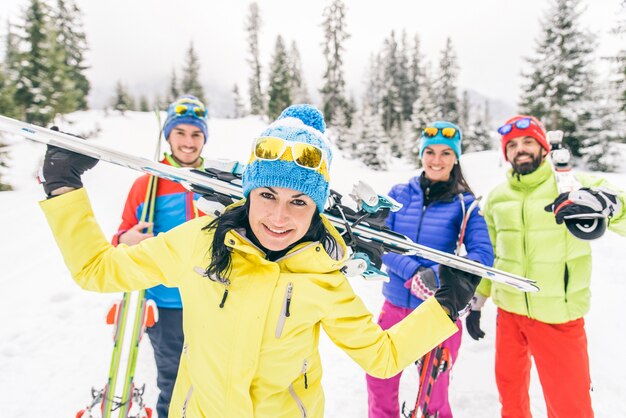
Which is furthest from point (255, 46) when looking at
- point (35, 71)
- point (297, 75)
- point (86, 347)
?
point (86, 347)

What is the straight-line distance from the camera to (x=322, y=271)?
5.68 ft

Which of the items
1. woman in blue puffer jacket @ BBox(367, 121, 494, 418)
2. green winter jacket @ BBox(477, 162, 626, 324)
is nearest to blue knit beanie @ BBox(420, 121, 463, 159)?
woman in blue puffer jacket @ BBox(367, 121, 494, 418)

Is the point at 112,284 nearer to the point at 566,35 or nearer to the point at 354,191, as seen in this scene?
the point at 354,191

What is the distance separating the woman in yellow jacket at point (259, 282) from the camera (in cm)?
162

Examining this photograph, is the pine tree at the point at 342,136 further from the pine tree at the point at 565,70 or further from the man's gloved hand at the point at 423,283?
the man's gloved hand at the point at 423,283

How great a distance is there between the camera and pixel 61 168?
5.38 feet

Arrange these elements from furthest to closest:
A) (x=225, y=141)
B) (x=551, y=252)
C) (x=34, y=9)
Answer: (x=225, y=141) → (x=34, y=9) → (x=551, y=252)

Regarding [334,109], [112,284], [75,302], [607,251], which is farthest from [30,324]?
[334,109]

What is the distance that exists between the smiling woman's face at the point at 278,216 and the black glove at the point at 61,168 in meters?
0.86

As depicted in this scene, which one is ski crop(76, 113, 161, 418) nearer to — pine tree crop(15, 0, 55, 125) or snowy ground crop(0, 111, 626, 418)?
snowy ground crop(0, 111, 626, 418)

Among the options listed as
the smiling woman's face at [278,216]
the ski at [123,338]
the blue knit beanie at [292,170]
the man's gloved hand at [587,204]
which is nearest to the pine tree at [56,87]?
the ski at [123,338]

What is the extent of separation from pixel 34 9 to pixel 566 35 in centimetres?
3454

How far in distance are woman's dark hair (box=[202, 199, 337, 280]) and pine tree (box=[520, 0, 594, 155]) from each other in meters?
26.2

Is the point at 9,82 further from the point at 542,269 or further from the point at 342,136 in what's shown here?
the point at 342,136
